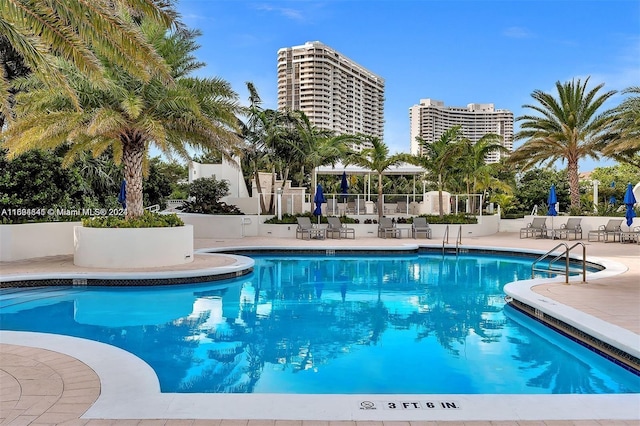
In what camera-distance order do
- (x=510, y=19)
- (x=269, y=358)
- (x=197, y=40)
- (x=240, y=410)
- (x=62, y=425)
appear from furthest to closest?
(x=510, y=19), (x=197, y=40), (x=269, y=358), (x=240, y=410), (x=62, y=425)

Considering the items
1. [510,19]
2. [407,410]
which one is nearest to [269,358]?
[407,410]

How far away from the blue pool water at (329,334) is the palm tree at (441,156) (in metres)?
9.88

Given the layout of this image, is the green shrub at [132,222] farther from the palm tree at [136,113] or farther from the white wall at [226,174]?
the white wall at [226,174]

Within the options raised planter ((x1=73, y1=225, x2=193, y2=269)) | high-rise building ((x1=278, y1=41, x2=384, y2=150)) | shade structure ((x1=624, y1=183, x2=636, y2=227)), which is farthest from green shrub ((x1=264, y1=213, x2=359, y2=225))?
high-rise building ((x1=278, y1=41, x2=384, y2=150))

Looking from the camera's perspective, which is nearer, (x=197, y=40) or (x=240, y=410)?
(x=240, y=410)

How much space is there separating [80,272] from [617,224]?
19445 millimetres

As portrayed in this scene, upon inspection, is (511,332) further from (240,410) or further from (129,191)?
(129,191)

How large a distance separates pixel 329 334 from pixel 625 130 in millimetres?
17608

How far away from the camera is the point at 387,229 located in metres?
21.1

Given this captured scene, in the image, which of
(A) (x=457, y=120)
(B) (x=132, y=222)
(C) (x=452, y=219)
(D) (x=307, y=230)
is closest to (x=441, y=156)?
(C) (x=452, y=219)

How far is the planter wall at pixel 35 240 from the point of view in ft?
41.8

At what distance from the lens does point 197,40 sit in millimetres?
12875

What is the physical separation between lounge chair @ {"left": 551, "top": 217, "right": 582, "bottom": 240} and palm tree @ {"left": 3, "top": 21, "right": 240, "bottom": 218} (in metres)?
14.2

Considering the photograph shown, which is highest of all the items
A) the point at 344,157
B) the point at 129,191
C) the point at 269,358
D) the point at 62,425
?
the point at 344,157
